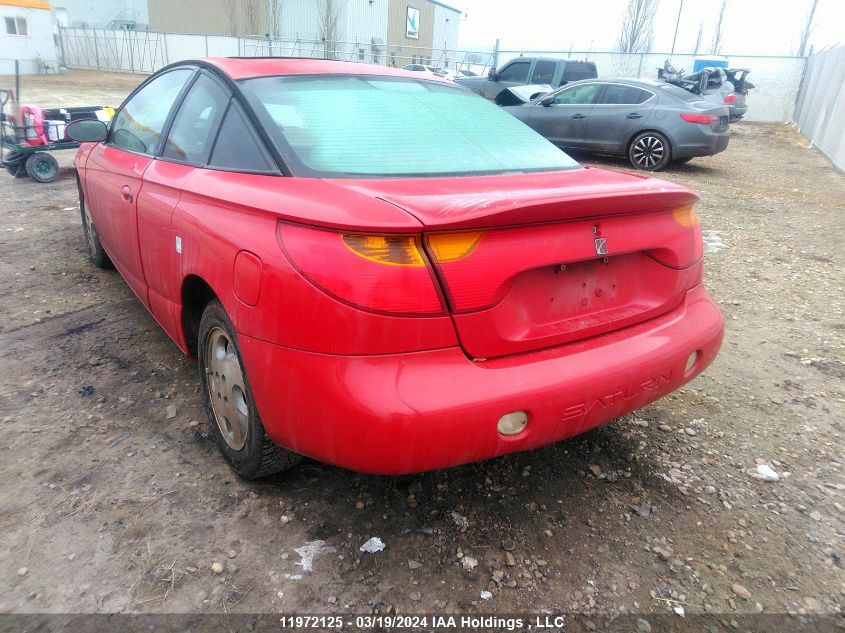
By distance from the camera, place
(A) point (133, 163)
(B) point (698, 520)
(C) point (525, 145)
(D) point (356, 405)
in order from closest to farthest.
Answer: (D) point (356, 405), (B) point (698, 520), (C) point (525, 145), (A) point (133, 163)

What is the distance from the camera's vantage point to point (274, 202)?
192 centimetres

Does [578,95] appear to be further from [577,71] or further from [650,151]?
[577,71]

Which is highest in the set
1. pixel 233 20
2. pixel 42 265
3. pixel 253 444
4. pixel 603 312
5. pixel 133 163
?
pixel 233 20

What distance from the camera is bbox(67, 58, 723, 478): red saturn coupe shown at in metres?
1.70

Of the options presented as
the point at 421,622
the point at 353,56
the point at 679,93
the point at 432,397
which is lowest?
the point at 421,622

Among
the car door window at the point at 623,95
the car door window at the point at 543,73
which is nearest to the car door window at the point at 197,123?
the car door window at the point at 623,95

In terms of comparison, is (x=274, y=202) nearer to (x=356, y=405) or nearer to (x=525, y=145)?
(x=356, y=405)

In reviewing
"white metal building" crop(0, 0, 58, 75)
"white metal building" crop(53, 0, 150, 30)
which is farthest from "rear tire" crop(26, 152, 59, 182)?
"white metal building" crop(53, 0, 150, 30)

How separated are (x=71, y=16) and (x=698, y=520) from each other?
2330 inches

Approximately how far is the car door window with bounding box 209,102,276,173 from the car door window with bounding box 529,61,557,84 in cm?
1394

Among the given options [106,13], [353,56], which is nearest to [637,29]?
[353,56]

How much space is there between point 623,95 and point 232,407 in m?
10.1

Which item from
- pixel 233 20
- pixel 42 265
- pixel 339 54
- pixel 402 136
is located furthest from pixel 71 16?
pixel 402 136

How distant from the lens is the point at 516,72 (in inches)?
593
